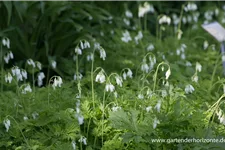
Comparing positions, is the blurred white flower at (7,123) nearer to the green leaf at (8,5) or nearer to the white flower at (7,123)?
the white flower at (7,123)

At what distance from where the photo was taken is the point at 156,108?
11.8 ft

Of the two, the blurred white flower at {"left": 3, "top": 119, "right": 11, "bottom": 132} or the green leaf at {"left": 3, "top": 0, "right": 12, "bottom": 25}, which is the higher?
the green leaf at {"left": 3, "top": 0, "right": 12, "bottom": 25}

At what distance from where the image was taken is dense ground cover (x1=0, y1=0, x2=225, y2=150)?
351 cm

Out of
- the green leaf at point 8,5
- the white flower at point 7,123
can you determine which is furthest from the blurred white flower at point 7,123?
the green leaf at point 8,5

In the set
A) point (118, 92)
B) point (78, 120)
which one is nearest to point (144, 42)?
point (118, 92)

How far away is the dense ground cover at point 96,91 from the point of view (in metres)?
3.51

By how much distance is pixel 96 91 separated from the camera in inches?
173

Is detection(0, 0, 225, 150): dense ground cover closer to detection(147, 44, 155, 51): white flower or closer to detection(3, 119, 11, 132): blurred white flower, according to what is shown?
detection(3, 119, 11, 132): blurred white flower

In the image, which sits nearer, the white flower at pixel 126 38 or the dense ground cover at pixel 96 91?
the dense ground cover at pixel 96 91

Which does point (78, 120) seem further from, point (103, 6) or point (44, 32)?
point (103, 6)

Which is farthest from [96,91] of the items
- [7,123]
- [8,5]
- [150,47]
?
[8,5]

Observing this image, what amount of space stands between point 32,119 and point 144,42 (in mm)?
2711

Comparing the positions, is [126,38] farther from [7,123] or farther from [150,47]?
[7,123]

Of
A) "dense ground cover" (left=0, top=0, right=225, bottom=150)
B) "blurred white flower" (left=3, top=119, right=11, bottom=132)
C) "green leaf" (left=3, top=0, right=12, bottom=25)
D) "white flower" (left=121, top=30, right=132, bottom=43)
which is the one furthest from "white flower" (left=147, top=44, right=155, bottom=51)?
"blurred white flower" (left=3, top=119, right=11, bottom=132)
